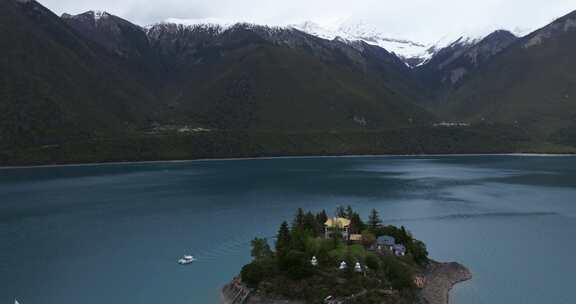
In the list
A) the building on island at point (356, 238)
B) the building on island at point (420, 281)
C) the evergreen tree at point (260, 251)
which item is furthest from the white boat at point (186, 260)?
the building on island at point (420, 281)

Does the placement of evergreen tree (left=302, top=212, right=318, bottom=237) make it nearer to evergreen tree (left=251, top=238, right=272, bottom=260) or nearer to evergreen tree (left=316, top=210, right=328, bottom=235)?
evergreen tree (left=316, top=210, right=328, bottom=235)

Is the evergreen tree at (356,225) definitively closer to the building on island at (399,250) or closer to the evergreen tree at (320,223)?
the evergreen tree at (320,223)

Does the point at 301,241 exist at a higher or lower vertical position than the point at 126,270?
higher

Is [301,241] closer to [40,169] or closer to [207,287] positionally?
[207,287]

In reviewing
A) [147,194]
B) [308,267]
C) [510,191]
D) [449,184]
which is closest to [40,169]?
[147,194]

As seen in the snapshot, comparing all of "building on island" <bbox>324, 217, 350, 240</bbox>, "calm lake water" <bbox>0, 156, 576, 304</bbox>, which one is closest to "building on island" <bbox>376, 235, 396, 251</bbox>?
"building on island" <bbox>324, 217, 350, 240</bbox>

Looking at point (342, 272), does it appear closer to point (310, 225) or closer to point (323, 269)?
point (323, 269)
